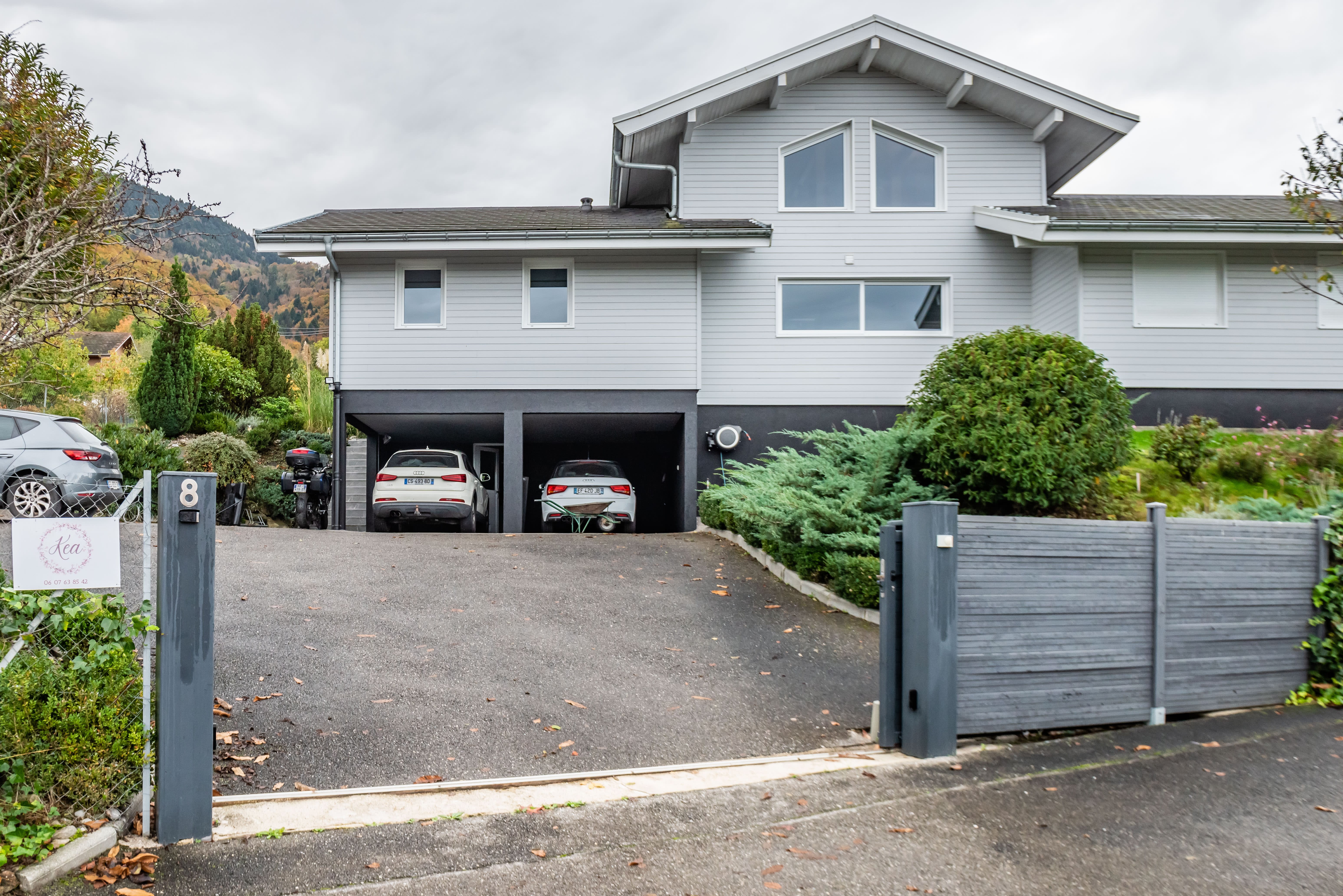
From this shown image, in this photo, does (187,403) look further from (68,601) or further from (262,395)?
(68,601)

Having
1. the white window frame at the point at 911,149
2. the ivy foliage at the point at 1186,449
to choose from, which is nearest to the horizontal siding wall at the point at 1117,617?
the ivy foliage at the point at 1186,449

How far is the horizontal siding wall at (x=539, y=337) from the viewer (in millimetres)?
14141

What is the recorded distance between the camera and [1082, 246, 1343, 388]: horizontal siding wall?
45.5ft

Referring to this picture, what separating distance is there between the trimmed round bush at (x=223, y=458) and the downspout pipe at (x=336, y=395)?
9.70 ft

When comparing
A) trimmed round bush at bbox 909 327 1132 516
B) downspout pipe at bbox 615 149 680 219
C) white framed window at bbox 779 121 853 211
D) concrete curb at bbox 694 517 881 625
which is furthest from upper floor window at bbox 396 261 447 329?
trimmed round bush at bbox 909 327 1132 516

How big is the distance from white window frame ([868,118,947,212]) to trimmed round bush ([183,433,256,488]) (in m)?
12.8

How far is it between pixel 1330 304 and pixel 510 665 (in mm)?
14875

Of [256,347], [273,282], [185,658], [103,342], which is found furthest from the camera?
[273,282]

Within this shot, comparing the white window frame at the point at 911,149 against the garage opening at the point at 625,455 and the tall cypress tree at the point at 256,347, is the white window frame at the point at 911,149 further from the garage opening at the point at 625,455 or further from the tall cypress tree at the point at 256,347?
the tall cypress tree at the point at 256,347

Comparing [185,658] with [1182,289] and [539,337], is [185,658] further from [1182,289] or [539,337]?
[1182,289]

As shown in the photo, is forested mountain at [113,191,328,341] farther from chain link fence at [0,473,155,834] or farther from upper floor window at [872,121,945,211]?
chain link fence at [0,473,155,834]

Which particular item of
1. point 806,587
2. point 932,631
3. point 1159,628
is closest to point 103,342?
point 806,587

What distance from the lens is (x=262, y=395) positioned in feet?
80.5

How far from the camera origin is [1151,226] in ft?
43.1
